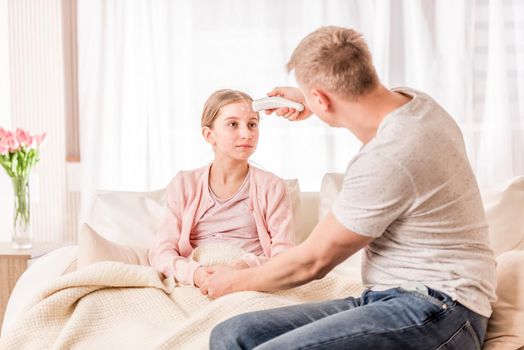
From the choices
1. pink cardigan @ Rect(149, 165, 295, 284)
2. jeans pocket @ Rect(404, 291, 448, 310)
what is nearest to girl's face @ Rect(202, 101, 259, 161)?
pink cardigan @ Rect(149, 165, 295, 284)

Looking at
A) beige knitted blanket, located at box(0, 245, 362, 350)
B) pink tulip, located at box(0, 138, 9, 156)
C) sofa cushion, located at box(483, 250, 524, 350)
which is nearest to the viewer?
sofa cushion, located at box(483, 250, 524, 350)

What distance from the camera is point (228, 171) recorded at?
2.64 m

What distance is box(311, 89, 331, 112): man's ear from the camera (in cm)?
173

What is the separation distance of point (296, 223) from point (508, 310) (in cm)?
108

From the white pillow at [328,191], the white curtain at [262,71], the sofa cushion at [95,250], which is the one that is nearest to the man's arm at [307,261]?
the sofa cushion at [95,250]

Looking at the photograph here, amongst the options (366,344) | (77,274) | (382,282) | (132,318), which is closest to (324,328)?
(366,344)

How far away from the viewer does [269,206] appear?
8.40 feet

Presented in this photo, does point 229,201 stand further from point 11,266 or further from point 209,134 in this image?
point 11,266

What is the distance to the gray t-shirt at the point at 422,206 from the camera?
5.24 feet

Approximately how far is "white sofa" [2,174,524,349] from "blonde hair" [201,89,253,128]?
0.41 meters

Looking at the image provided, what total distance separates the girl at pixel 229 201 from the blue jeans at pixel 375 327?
31.2 inches

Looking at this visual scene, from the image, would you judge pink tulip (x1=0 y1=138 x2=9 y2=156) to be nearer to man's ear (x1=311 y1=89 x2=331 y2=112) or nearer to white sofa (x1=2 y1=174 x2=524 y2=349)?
white sofa (x1=2 y1=174 x2=524 y2=349)

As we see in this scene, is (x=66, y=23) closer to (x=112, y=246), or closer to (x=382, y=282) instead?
(x=112, y=246)

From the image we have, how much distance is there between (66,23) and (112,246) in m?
1.69
